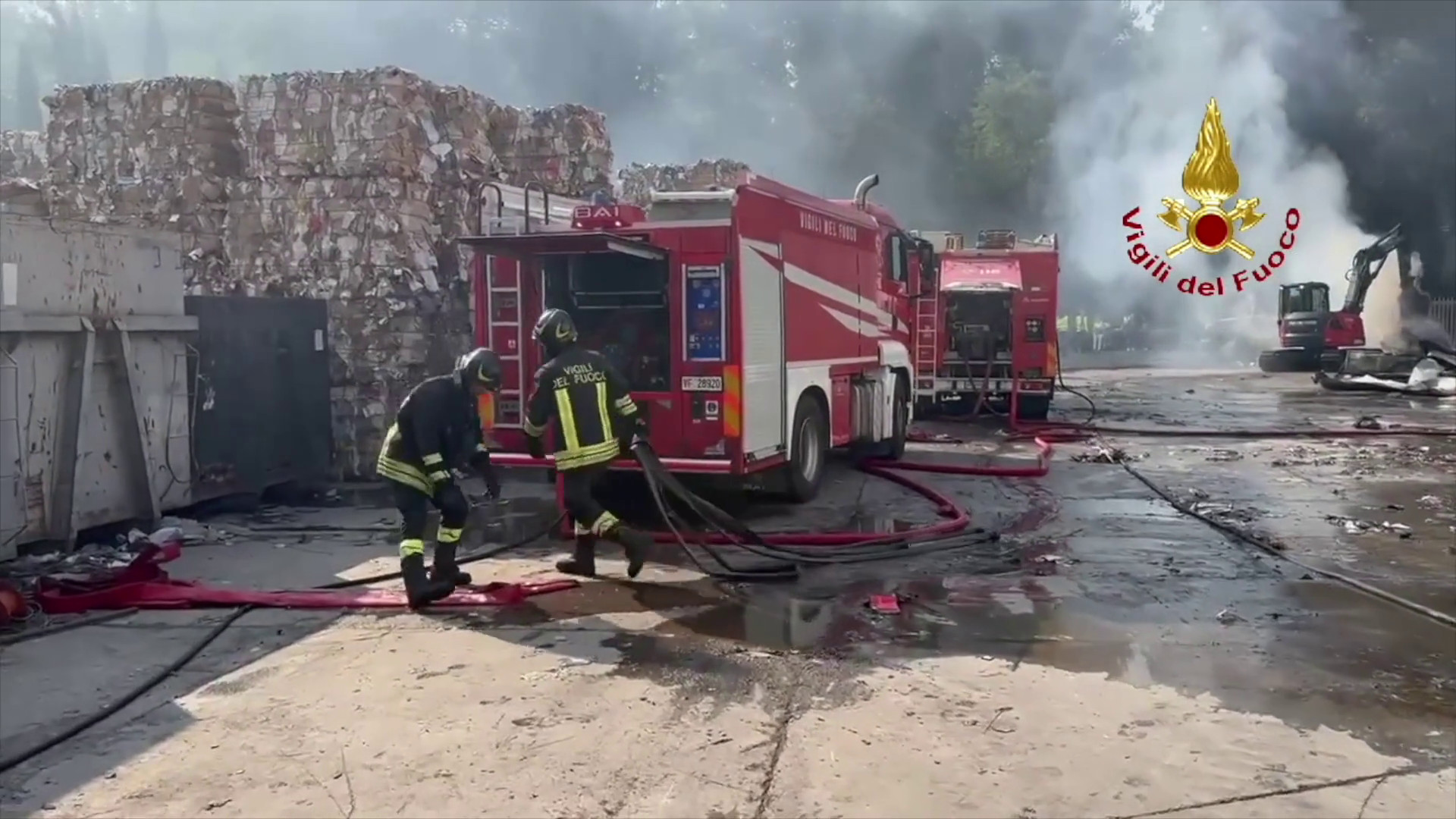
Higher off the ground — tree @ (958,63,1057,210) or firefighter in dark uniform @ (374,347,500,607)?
tree @ (958,63,1057,210)

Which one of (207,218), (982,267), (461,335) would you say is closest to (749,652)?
(461,335)

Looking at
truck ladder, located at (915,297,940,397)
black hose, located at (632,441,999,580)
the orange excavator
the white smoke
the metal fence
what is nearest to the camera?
black hose, located at (632,441,999,580)

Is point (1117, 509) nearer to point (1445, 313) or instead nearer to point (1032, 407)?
point (1032, 407)

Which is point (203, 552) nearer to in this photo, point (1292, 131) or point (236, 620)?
point (236, 620)

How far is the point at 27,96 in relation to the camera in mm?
61250

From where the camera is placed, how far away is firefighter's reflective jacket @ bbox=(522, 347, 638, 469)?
711 cm

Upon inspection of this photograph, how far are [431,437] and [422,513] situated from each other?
0.45 meters

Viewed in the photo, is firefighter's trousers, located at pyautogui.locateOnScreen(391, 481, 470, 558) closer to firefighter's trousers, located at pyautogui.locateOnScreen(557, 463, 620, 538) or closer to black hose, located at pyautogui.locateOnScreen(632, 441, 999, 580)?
firefighter's trousers, located at pyautogui.locateOnScreen(557, 463, 620, 538)

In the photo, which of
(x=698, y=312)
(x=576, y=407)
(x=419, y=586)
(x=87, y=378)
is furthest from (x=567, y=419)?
(x=87, y=378)

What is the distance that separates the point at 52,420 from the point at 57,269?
1045 millimetres

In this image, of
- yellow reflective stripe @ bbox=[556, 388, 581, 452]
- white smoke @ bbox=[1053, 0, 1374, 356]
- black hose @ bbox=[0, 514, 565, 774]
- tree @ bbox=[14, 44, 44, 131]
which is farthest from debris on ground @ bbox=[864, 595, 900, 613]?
tree @ bbox=[14, 44, 44, 131]

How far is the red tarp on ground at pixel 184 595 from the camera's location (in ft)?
21.2

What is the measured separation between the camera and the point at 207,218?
11391 mm

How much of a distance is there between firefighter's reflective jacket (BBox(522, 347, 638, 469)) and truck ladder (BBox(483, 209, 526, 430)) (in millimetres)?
1933
